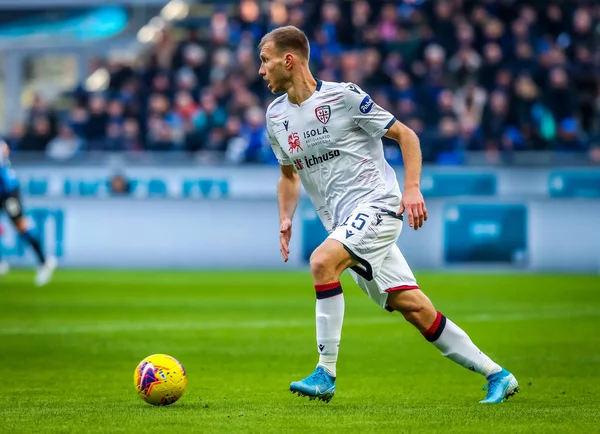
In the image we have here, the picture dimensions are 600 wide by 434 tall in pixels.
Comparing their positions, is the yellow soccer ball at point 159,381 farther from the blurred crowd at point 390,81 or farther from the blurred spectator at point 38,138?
the blurred spectator at point 38,138

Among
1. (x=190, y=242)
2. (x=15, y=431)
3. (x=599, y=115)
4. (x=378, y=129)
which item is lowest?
(x=190, y=242)

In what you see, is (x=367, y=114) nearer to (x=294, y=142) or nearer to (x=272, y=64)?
(x=294, y=142)

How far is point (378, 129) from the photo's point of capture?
7.00 m

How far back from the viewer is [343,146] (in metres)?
7.07

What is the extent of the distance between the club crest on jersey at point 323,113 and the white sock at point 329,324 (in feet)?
3.30

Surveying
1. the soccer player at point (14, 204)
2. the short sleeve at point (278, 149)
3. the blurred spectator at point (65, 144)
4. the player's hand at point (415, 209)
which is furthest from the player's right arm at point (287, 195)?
the blurred spectator at point (65, 144)

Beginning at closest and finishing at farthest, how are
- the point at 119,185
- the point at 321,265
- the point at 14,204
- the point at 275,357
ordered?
the point at 321,265
the point at 275,357
the point at 14,204
the point at 119,185

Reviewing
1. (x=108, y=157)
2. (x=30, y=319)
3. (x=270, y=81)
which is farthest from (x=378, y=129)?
(x=108, y=157)

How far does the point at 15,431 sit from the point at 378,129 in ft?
8.97

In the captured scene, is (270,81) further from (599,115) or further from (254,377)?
(599,115)

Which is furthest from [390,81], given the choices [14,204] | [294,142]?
[294,142]

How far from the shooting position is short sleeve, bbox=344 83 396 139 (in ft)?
22.9

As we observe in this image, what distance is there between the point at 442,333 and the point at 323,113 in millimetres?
1512

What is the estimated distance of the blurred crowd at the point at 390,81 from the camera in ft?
74.9
